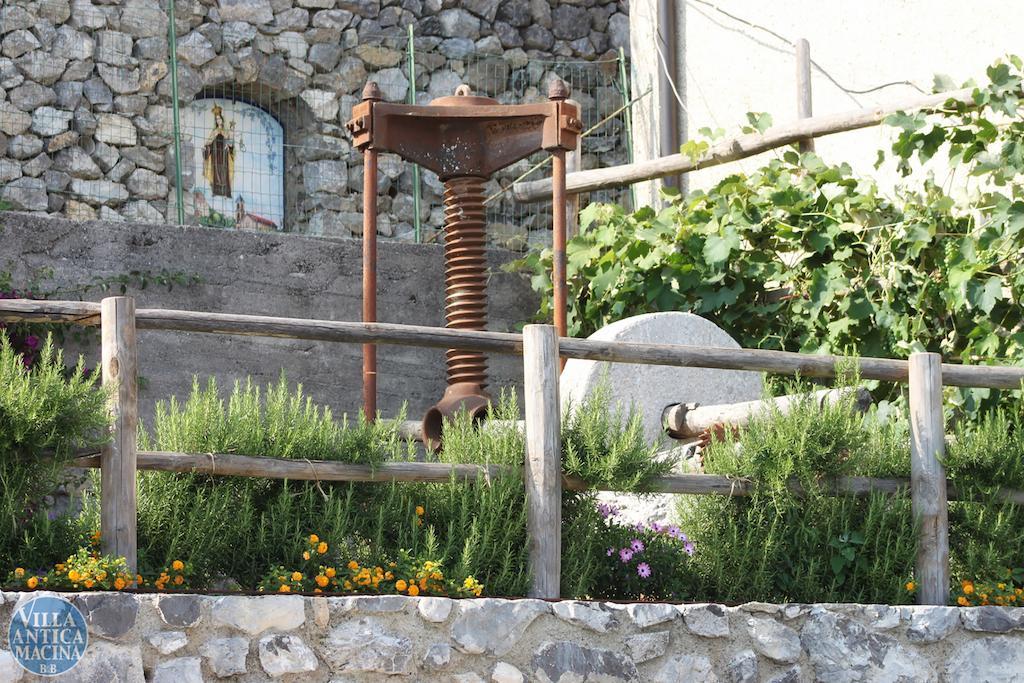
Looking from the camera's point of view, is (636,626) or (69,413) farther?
(636,626)

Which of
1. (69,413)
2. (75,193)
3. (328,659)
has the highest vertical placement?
(75,193)

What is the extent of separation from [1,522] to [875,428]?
295 cm

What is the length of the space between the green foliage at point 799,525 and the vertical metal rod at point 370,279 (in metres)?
1.62

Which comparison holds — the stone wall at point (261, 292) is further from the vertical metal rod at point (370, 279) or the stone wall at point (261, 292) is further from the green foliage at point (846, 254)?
the vertical metal rod at point (370, 279)

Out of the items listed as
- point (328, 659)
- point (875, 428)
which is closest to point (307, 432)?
point (328, 659)

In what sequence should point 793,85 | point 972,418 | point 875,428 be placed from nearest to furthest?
point 875,428 < point 972,418 < point 793,85

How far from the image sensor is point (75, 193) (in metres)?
10.2

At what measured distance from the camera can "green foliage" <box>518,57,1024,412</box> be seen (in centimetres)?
676

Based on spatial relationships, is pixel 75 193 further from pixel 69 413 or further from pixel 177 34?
A: pixel 69 413

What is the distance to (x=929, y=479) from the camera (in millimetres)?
5391

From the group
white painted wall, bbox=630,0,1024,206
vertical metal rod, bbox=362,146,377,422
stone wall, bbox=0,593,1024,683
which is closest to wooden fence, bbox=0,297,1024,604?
stone wall, bbox=0,593,1024,683

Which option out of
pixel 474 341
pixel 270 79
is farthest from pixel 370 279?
pixel 270 79

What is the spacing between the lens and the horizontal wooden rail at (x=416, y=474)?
4602mm

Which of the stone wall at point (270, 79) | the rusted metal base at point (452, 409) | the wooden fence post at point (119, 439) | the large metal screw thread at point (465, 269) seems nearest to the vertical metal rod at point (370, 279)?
the rusted metal base at point (452, 409)
